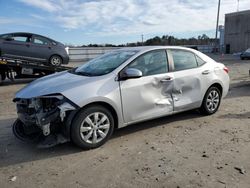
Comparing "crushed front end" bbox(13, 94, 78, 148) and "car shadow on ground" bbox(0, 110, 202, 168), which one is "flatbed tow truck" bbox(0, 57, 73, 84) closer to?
"car shadow on ground" bbox(0, 110, 202, 168)

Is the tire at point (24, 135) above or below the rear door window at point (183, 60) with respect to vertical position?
below

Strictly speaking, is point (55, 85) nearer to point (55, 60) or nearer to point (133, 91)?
point (133, 91)

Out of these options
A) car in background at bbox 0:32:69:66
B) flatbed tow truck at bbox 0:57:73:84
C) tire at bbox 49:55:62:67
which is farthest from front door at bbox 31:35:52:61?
flatbed tow truck at bbox 0:57:73:84

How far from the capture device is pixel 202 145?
15.7ft

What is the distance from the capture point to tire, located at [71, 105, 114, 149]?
4469 millimetres

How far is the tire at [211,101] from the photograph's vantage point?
20.8 ft

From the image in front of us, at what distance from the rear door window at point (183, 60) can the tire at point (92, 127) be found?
185 centimetres

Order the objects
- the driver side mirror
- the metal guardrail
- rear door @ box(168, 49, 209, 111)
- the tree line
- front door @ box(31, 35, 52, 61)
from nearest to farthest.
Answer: the driver side mirror < rear door @ box(168, 49, 209, 111) < front door @ box(31, 35, 52, 61) < the metal guardrail < the tree line

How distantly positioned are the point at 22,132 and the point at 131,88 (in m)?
1.96

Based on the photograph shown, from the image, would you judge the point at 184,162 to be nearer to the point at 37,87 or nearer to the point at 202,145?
the point at 202,145

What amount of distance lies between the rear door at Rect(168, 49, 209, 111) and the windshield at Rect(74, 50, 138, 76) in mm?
962

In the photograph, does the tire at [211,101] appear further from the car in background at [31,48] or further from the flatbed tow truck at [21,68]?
the car in background at [31,48]

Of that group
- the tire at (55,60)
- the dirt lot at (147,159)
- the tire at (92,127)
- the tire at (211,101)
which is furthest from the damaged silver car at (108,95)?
the tire at (55,60)

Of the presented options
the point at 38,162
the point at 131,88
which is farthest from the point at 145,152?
the point at 38,162
